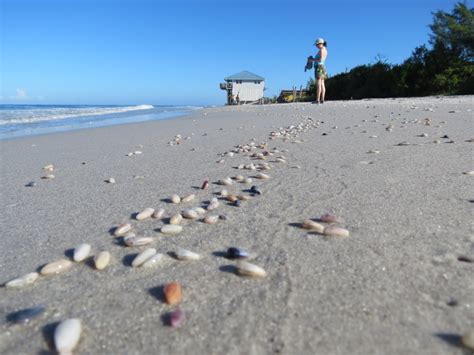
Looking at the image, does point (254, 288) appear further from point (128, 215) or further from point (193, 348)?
point (128, 215)

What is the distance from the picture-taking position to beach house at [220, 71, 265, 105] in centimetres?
3669

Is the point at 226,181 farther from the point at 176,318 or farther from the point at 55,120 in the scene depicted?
the point at 55,120

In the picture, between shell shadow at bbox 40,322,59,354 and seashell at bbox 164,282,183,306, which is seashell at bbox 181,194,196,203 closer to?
seashell at bbox 164,282,183,306

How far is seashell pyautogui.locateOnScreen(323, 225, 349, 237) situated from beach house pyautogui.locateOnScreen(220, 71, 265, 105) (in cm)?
3551

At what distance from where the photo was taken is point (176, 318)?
41.7 inches

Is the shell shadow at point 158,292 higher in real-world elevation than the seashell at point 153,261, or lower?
lower

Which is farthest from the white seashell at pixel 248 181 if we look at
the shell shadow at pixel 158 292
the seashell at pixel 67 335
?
the seashell at pixel 67 335

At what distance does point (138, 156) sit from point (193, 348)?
3.49 meters

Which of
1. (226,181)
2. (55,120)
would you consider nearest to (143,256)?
(226,181)

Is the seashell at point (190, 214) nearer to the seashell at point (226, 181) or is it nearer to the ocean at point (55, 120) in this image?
the seashell at point (226, 181)

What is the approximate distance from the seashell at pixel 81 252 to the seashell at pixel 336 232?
39.7 inches

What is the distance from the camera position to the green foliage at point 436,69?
1794 centimetres

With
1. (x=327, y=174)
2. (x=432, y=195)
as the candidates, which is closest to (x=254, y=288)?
(x=432, y=195)

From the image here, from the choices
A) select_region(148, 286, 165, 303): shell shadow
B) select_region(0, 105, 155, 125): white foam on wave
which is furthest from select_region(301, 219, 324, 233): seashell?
select_region(0, 105, 155, 125): white foam on wave
